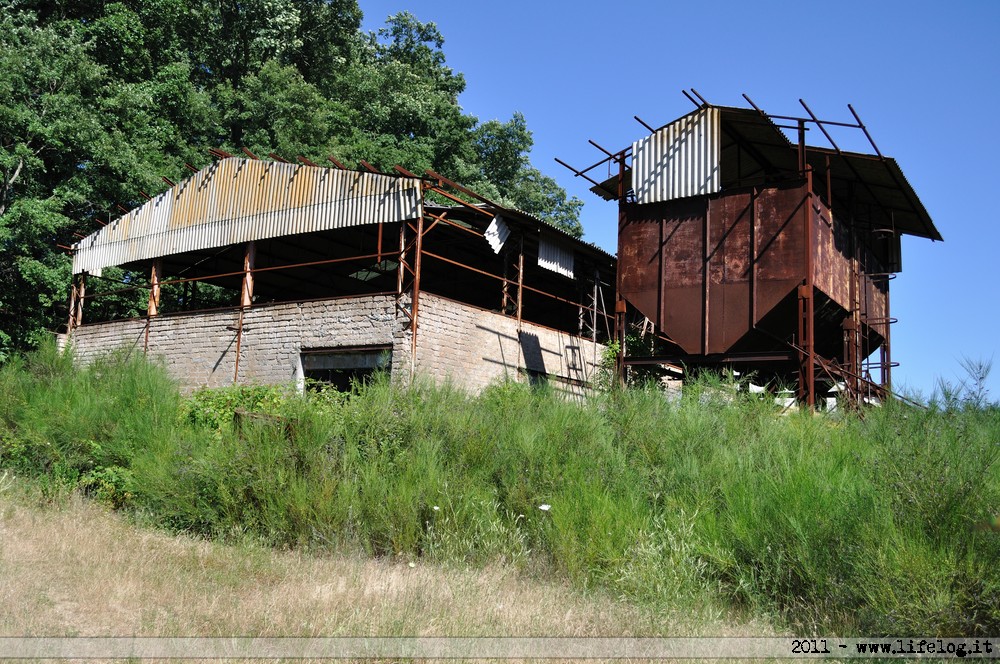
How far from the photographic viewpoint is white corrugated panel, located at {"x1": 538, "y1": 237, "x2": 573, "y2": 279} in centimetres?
1980

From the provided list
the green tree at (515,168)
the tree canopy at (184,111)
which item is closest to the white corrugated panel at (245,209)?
the tree canopy at (184,111)

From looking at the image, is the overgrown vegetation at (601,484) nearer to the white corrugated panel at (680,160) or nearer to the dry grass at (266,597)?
the dry grass at (266,597)

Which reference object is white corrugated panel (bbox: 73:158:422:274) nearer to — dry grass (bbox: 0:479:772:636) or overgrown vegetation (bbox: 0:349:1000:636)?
overgrown vegetation (bbox: 0:349:1000:636)

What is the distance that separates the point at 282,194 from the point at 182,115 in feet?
45.6

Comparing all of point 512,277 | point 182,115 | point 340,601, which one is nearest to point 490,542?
point 340,601

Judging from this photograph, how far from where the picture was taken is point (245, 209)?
20156 millimetres

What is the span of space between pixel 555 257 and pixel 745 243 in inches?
187

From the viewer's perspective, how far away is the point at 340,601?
7566 millimetres

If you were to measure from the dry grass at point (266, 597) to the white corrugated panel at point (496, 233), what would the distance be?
10.1 m

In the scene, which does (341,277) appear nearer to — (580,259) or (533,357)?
(580,259)

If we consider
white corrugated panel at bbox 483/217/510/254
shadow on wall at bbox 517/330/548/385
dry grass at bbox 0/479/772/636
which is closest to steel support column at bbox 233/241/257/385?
white corrugated panel at bbox 483/217/510/254

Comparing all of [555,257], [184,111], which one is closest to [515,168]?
[184,111]

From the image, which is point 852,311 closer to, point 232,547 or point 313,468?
point 313,468

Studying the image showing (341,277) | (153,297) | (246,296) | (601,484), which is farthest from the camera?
(341,277)
